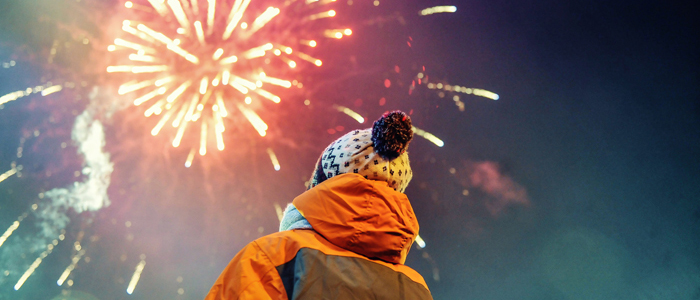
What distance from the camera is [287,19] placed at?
4.59m

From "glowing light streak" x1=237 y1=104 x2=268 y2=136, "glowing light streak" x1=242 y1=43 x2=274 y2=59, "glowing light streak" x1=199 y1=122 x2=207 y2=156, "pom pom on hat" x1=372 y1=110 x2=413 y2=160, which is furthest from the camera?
"glowing light streak" x1=199 y1=122 x2=207 y2=156

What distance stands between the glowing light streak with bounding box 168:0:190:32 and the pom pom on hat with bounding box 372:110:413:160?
4734mm

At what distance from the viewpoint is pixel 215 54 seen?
4.72 meters

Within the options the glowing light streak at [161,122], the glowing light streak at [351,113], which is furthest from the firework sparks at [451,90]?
the glowing light streak at [161,122]

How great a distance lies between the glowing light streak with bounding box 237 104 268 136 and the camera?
4891 mm

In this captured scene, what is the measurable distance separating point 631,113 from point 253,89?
478cm

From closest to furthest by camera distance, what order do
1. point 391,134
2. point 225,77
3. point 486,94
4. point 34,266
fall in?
point 391,134 < point 486,94 < point 34,266 < point 225,77

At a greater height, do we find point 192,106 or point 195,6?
point 195,6

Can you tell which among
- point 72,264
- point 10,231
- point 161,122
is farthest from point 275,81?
point 10,231

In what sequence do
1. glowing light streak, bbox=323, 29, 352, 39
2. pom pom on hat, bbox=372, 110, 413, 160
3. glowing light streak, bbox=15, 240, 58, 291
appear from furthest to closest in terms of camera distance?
1. glowing light streak, bbox=15, 240, 58, 291
2. glowing light streak, bbox=323, 29, 352, 39
3. pom pom on hat, bbox=372, 110, 413, 160

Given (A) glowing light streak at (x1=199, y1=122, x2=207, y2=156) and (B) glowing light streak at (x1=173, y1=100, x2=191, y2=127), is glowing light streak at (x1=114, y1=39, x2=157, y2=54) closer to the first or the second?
(B) glowing light streak at (x1=173, y1=100, x2=191, y2=127)

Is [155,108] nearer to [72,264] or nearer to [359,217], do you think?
[72,264]

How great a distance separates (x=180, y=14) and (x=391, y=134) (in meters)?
4.87

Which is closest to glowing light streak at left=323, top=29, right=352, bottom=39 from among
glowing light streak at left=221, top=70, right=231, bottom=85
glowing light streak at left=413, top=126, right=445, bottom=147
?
glowing light streak at left=221, top=70, right=231, bottom=85
